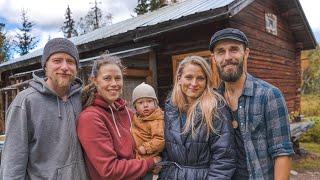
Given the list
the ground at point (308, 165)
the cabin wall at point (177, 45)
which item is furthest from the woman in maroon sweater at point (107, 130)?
the ground at point (308, 165)

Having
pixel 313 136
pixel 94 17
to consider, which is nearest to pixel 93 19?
pixel 94 17

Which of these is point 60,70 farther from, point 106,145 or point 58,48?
point 106,145

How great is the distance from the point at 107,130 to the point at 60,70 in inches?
21.6

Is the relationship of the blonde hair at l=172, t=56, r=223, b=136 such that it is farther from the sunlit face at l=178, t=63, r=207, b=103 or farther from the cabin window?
→ the cabin window

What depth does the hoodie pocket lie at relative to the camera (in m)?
2.54

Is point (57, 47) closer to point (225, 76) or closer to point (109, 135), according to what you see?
point (109, 135)

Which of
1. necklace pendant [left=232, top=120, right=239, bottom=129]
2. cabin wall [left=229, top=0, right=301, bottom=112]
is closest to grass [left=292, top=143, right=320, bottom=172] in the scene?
cabin wall [left=229, top=0, right=301, bottom=112]

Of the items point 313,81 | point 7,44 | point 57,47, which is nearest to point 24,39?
point 7,44

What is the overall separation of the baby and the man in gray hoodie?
0.52 metres

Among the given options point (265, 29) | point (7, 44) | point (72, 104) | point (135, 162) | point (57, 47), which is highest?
point (7, 44)

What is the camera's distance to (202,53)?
867 cm

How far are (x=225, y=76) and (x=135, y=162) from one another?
0.91 meters

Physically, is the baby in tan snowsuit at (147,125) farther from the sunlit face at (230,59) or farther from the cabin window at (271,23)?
the cabin window at (271,23)

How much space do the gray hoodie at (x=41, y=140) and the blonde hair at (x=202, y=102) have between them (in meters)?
0.79
